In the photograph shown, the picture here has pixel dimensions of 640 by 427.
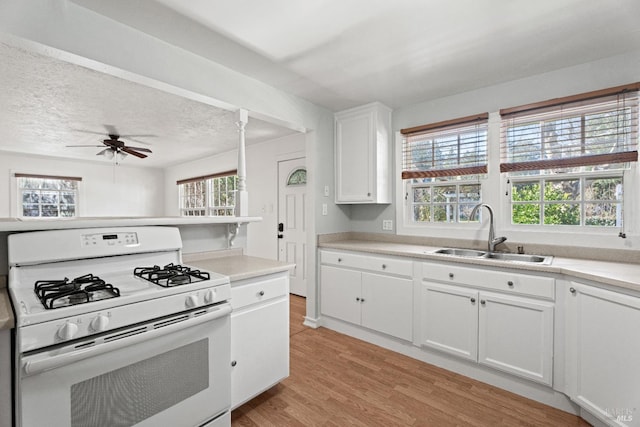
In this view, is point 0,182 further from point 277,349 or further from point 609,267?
point 609,267

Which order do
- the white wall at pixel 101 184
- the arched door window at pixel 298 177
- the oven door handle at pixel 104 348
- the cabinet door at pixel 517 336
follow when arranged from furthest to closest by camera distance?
the white wall at pixel 101 184 < the arched door window at pixel 298 177 < the cabinet door at pixel 517 336 < the oven door handle at pixel 104 348

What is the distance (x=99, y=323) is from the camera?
1.09 metres

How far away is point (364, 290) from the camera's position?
8.96 ft

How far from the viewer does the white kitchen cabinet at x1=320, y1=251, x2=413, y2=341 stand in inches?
97.7

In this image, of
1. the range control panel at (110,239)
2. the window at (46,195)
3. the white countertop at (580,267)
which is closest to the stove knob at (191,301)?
the range control panel at (110,239)

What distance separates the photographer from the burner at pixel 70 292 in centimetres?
111

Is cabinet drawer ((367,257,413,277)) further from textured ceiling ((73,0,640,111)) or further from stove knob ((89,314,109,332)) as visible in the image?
stove knob ((89,314,109,332))

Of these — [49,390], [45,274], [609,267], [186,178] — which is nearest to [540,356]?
[609,267]

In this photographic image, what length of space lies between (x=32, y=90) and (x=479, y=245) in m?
4.12

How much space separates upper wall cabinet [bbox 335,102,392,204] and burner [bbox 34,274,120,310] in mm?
2318

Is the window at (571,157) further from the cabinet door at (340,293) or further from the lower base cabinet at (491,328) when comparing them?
the cabinet door at (340,293)

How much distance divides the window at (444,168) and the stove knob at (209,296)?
225cm

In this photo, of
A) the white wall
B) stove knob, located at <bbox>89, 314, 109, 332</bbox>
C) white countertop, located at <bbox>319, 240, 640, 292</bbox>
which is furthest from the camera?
the white wall

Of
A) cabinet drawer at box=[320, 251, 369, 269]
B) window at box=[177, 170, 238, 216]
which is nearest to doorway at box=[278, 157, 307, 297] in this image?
window at box=[177, 170, 238, 216]
